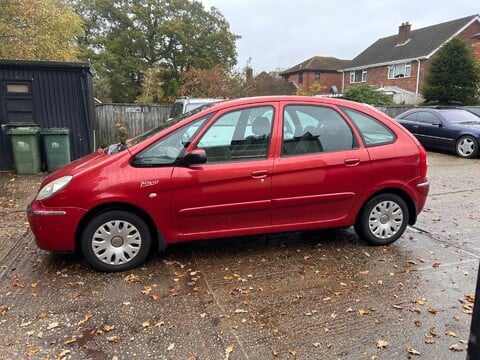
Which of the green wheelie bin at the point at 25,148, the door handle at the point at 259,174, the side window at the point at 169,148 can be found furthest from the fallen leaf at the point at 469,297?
the green wheelie bin at the point at 25,148

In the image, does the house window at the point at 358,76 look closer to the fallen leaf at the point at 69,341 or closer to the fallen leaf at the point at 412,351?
the fallen leaf at the point at 412,351

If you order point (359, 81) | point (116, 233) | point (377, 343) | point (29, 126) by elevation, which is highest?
point (359, 81)

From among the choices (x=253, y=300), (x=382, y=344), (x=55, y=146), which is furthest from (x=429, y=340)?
(x=55, y=146)

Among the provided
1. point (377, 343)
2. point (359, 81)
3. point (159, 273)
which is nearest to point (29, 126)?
point (159, 273)

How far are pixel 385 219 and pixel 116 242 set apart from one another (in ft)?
9.79

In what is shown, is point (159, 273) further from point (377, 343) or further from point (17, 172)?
point (17, 172)

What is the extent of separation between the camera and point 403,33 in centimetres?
3369

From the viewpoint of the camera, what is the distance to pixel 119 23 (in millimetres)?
33656

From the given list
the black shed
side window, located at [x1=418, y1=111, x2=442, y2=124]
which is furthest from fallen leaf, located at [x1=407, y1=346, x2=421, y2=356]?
side window, located at [x1=418, y1=111, x2=442, y2=124]

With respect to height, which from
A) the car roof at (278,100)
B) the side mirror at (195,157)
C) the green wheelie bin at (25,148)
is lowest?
the green wheelie bin at (25,148)

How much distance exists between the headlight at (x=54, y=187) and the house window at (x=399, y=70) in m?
32.5

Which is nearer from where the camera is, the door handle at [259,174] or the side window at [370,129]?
the door handle at [259,174]

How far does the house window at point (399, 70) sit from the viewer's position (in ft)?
102

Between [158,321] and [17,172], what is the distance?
6.97 meters
